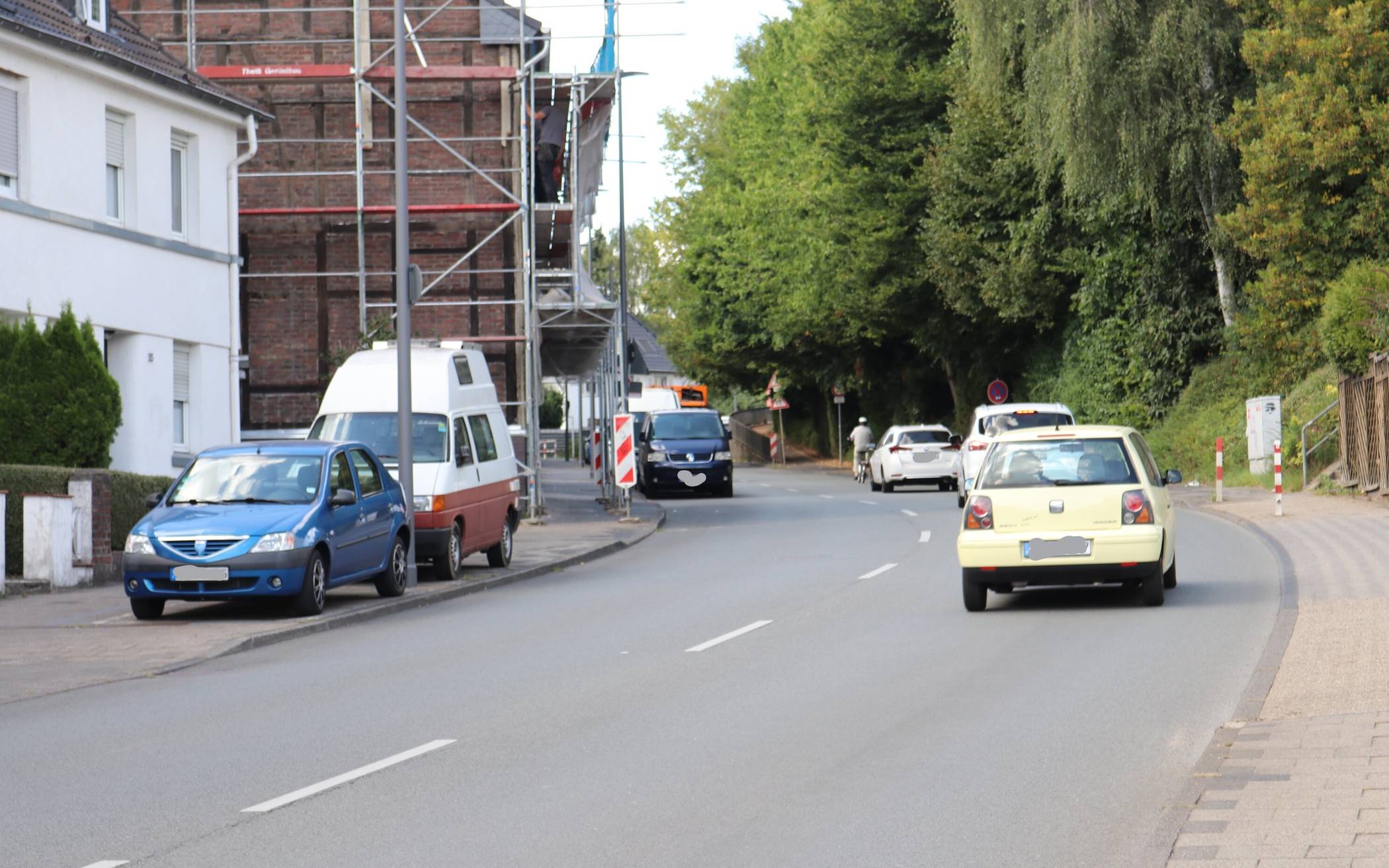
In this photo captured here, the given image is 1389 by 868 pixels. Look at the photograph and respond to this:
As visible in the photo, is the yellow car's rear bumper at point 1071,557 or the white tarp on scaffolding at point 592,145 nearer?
the yellow car's rear bumper at point 1071,557

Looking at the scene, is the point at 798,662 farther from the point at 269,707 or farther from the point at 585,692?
the point at 269,707

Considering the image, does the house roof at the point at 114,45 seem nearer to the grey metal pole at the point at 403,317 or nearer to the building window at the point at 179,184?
the building window at the point at 179,184

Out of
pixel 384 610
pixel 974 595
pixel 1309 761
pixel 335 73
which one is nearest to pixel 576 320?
pixel 335 73

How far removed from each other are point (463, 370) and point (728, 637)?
897 centimetres

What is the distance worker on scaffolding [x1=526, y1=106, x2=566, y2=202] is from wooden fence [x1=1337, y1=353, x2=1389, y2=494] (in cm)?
1607

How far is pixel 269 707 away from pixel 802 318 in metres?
49.2

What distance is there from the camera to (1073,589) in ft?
56.2

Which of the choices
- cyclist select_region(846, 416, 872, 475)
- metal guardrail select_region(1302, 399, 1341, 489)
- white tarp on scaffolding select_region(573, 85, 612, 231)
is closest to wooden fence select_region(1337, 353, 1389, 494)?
metal guardrail select_region(1302, 399, 1341, 489)

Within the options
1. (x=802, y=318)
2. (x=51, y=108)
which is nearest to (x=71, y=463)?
(x=51, y=108)

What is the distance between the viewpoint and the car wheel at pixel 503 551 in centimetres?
2161

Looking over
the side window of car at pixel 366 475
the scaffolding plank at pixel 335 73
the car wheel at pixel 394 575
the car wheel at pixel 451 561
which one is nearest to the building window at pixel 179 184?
the scaffolding plank at pixel 335 73

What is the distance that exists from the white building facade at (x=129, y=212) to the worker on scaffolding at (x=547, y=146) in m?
8.85

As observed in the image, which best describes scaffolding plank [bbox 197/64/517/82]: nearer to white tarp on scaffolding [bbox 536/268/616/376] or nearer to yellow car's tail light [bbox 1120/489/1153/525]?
white tarp on scaffolding [bbox 536/268/616/376]

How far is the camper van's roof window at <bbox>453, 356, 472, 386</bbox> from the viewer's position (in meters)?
21.6
